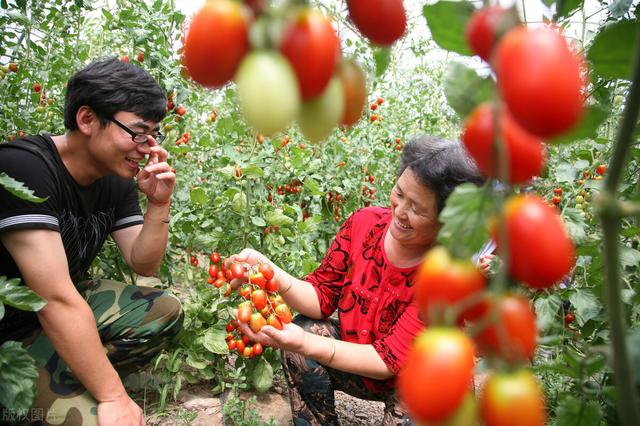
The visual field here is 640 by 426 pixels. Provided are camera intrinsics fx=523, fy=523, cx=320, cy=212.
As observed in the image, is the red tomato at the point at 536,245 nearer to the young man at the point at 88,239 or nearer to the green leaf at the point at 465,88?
the green leaf at the point at 465,88

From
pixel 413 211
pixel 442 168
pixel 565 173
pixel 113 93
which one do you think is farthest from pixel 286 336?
pixel 565 173

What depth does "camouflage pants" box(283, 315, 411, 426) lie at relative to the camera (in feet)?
6.23

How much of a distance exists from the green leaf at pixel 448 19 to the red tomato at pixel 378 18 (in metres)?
0.09

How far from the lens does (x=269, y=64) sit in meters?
0.32

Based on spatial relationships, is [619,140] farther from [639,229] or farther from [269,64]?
[639,229]

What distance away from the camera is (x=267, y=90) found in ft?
1.02

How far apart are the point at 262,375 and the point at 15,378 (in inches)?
51.2

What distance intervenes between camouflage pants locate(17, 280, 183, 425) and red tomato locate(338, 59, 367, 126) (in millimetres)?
1569

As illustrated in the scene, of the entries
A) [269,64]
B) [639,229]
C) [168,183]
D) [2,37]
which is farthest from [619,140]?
[2,37]

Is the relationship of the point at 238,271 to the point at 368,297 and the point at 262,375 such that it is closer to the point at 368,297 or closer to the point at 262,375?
→ the point at 368,297

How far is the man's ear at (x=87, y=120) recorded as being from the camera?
1.65 metres

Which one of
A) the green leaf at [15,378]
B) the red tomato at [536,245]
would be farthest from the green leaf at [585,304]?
the green leaf at [15,378]

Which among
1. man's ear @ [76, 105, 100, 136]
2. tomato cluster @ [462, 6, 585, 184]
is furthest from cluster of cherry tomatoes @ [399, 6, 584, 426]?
man's ear @ [76, 105, 100, 136]

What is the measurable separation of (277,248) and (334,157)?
1.31 metres
